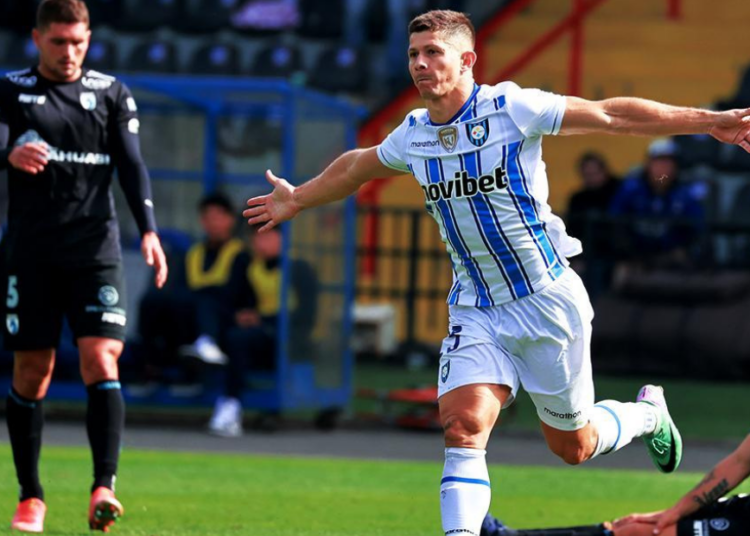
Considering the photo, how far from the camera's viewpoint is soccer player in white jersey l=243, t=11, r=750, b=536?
602cm

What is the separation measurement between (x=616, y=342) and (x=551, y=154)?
445cm

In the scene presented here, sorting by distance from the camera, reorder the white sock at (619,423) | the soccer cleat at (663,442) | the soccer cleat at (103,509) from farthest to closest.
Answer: the soccer cleat at (663,442), the soccer cleat at (103,509), the white sock at (619,423)

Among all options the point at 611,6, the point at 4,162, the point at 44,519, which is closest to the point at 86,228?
the point at 4,162

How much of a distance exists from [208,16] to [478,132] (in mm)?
16670

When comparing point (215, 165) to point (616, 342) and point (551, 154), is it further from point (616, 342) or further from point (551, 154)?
point (551, 154)

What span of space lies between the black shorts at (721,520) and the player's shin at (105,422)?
2.71 m

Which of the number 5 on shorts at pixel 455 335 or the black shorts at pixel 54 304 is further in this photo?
the black shorts at pixel 54 304

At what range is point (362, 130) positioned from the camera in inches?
799

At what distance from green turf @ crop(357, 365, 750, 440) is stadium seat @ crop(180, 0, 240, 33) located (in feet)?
23.0

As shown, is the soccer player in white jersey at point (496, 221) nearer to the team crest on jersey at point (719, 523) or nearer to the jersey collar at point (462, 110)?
the jersey collar at point (462, 110)

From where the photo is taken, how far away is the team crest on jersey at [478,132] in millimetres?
6117

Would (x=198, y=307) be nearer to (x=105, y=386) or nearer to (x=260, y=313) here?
(x=260, y=313)

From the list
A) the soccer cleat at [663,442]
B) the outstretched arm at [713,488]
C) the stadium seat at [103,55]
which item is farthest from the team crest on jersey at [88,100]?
the stadium seat at [103,55]

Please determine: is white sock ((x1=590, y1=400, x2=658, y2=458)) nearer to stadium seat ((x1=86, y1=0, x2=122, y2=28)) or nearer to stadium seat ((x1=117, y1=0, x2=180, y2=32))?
stadium seat ((x1=117, y1=0, x2=180, y2=32))
